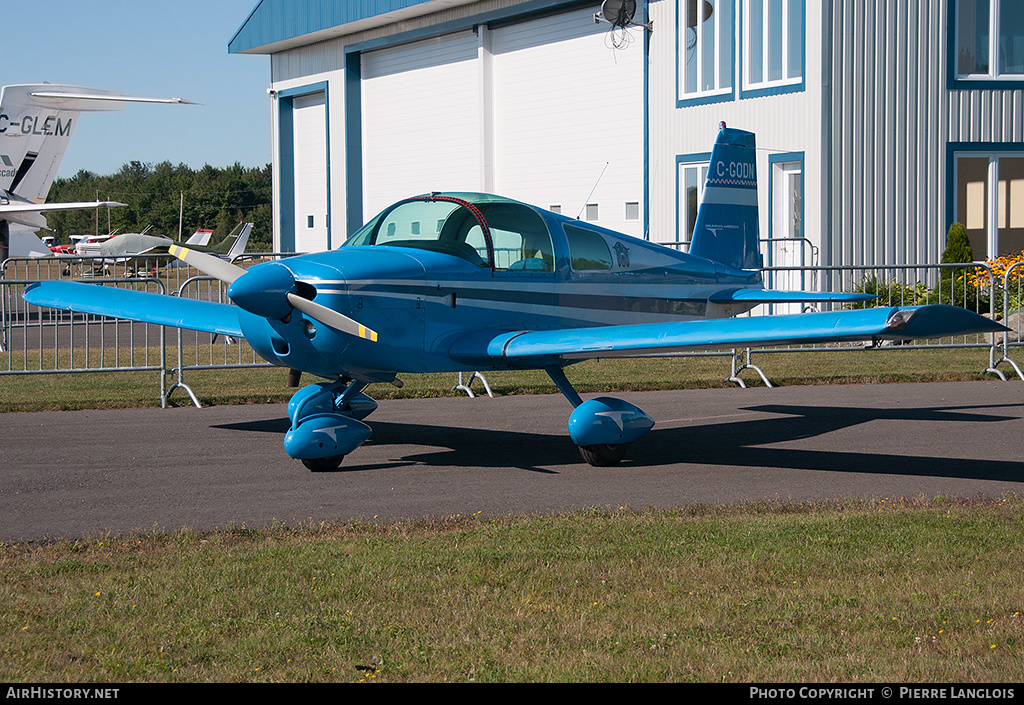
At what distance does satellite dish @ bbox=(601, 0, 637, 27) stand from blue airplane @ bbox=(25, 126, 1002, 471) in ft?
46.0

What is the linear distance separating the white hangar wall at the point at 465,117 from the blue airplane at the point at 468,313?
1171 centimetres

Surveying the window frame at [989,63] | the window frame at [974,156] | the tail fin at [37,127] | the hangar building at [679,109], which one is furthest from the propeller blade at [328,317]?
the tail fin at [37,127]

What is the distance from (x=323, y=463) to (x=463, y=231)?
2.21 meters

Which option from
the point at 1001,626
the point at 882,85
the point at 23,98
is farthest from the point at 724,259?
the point at 23,98

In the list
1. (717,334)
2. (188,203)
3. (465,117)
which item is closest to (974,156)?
(465,117)

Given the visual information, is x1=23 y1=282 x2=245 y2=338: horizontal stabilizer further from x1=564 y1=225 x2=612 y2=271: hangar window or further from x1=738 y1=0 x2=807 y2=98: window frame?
x1=738 y1=0 x2=807 y2=98: window frame

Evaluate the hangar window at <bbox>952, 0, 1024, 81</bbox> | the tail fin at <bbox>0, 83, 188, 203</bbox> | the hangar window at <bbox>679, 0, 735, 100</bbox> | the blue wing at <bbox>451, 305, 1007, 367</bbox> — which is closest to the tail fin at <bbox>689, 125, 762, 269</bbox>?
the blue wing at <bbox>451, 305, 1007, 367</bbox>

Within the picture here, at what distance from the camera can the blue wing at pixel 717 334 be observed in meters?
6.51

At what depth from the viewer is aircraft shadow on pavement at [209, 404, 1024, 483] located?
324 inches

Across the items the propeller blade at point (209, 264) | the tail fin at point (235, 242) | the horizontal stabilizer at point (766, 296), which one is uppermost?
the tail fin at point (235, 242)

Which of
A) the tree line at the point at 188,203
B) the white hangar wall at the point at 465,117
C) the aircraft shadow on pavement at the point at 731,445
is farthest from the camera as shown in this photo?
the tree line at the point at 188,203

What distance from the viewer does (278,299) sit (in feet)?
24.5

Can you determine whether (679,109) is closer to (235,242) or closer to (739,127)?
(739,127)

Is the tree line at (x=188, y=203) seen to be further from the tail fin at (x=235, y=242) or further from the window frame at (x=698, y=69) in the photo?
the window frame at (x=698, y=69)
